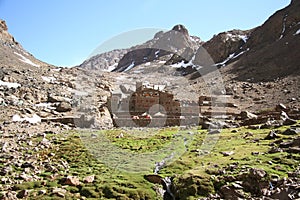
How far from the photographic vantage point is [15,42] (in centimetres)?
12188

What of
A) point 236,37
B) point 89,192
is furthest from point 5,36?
point 89,192

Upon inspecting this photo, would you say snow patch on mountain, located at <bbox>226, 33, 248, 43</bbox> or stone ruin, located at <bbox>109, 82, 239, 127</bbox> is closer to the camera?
stone ruin, located at <bbox>109, 82, 239, 127</bbox>

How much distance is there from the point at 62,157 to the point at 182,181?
23.8 feet

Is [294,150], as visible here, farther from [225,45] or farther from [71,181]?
[225,45]

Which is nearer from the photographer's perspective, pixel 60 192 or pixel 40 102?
pixel 60 192

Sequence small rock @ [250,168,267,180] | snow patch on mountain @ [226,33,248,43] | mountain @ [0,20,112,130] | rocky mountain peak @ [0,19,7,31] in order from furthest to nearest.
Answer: rocky mountain peak @ [0,19,7,31] → snow patch on mountain @ [226,33,248,43] → mountain @ [0,20,112,130] → small rock @ [250,168,267,180]

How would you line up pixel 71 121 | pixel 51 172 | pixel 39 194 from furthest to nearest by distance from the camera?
pixel 71 121
pixel 51 172
pixel 39 194

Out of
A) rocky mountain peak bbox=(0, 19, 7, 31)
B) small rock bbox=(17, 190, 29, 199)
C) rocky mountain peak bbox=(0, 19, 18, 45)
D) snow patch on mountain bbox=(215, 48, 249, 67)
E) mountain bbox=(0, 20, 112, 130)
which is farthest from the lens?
rocky mountain peak bbox=(0, 19, 7, 31)

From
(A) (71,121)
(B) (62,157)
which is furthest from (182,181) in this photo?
(A) (71,121)

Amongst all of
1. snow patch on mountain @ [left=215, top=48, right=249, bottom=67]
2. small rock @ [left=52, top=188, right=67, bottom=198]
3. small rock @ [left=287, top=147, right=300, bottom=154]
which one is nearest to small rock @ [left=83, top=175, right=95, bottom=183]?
small rock @ [left=52, top=188, right=67, bottom=198]

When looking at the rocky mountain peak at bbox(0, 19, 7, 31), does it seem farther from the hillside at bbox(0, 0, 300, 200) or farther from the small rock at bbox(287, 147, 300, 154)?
the small rock at bbox(287, 147, 300, 154)

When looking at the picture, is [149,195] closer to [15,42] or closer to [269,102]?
[269,102]

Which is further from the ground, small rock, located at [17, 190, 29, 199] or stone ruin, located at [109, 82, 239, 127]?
stone ruin, located at [109, 82, 239, 127]

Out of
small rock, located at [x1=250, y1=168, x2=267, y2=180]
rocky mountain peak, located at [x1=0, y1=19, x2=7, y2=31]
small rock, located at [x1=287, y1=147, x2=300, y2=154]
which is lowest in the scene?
small rock, located at [x1=250, y1=168, x2=267, y2=180]
